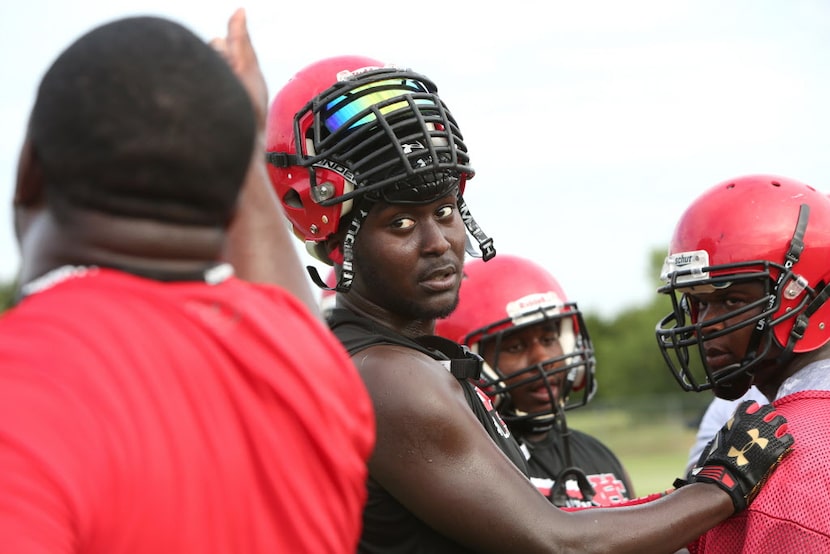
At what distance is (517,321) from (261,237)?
3497 millimetres

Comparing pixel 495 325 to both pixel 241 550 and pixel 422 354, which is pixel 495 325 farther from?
pixel 241 550

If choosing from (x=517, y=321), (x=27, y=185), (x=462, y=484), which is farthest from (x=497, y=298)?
(x=27, y=185)

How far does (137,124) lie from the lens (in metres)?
1.40

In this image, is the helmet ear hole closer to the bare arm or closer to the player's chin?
the player's chin

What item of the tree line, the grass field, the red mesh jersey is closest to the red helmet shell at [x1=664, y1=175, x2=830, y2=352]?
the red mesh jersey

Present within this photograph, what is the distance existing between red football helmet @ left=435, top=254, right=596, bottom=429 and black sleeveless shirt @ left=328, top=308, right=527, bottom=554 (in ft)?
6.18

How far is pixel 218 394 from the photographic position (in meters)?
1.42

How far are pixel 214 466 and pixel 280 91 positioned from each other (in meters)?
2.47

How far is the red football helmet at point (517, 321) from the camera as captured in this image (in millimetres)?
5098

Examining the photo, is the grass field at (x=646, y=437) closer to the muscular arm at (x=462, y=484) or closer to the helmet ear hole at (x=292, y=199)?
the helmet ear hole at (x=292, y=199)

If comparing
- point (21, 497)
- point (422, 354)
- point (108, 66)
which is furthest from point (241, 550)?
point (422, 354)

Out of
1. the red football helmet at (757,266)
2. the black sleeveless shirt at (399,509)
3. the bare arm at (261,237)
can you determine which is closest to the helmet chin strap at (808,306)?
the red football helmet at (757,266)

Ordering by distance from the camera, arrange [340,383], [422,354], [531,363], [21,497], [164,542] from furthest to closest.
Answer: [531,363] → [422,354] → [340,383] → [164,542] → [21,497]

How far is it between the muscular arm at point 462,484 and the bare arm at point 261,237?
898mm
